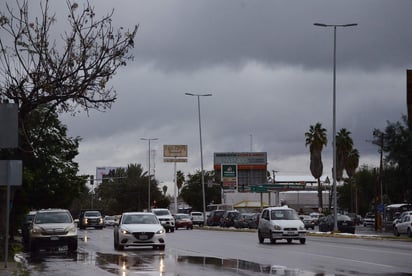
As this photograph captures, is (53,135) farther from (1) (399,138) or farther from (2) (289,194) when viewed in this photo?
(2) (289,194)

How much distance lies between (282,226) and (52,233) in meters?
11.3

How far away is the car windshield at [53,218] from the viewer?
30609mm

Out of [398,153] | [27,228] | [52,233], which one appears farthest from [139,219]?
[398,153]

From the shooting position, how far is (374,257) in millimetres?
25219

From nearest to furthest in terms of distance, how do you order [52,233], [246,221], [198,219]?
[52,233]
[246,221]
[198,219]

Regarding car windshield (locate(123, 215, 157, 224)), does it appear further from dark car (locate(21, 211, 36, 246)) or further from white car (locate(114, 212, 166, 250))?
dark car (locate(21, 211, 36, 246))

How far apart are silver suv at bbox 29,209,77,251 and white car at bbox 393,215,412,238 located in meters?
24.1

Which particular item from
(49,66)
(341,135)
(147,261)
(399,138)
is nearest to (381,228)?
(399,138)

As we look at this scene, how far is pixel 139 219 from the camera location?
3203 cm

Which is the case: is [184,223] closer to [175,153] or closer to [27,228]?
[27,228]

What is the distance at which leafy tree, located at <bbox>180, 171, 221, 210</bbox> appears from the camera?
447 ft

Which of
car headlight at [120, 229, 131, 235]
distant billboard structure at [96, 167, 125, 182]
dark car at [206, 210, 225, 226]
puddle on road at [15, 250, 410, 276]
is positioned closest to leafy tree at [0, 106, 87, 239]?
car headlight at [120, 229, 131, 235]

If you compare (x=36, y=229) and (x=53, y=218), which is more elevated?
(x=53, y=218)

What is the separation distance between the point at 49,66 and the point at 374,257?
40.7ft
